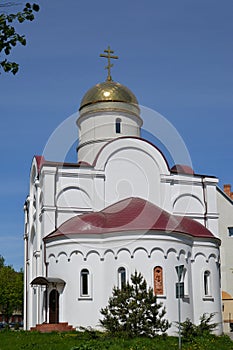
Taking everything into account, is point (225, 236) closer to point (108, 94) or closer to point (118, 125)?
point (118, 125)

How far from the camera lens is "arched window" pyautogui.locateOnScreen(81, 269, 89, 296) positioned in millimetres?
26922

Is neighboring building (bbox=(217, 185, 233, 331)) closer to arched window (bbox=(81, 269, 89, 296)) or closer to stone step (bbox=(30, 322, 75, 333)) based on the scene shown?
arched window (bbox=(81, 269, 89, 296))

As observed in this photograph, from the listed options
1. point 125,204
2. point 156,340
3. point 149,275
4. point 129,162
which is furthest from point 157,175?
point 156,340

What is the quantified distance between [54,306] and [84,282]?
2.19m

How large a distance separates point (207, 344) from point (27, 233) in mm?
21175

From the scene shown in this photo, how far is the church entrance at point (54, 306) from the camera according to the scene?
89.8 ft

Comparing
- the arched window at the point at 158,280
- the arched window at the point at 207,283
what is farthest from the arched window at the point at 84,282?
the arched window at the point at 207,283

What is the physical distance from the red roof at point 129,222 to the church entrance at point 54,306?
120 inches

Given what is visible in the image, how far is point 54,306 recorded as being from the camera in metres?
27.6


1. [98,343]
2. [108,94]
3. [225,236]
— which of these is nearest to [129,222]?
[98,343]

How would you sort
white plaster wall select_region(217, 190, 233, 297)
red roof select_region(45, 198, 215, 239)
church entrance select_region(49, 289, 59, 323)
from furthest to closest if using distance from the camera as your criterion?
white plaster wall select_region(217, 190, 233, 297) < church entrance select_region(49, 289, 59, 323) < red roof select_region(45, 198, 215, 239)

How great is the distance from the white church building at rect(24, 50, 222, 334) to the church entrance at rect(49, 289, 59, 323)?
5 centimetres

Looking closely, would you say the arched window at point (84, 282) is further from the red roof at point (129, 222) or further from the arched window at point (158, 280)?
the arched window at point (158, 280)

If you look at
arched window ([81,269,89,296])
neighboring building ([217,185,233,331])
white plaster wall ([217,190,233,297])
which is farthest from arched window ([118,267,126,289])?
white plaster wall ([217,190,233,297])
